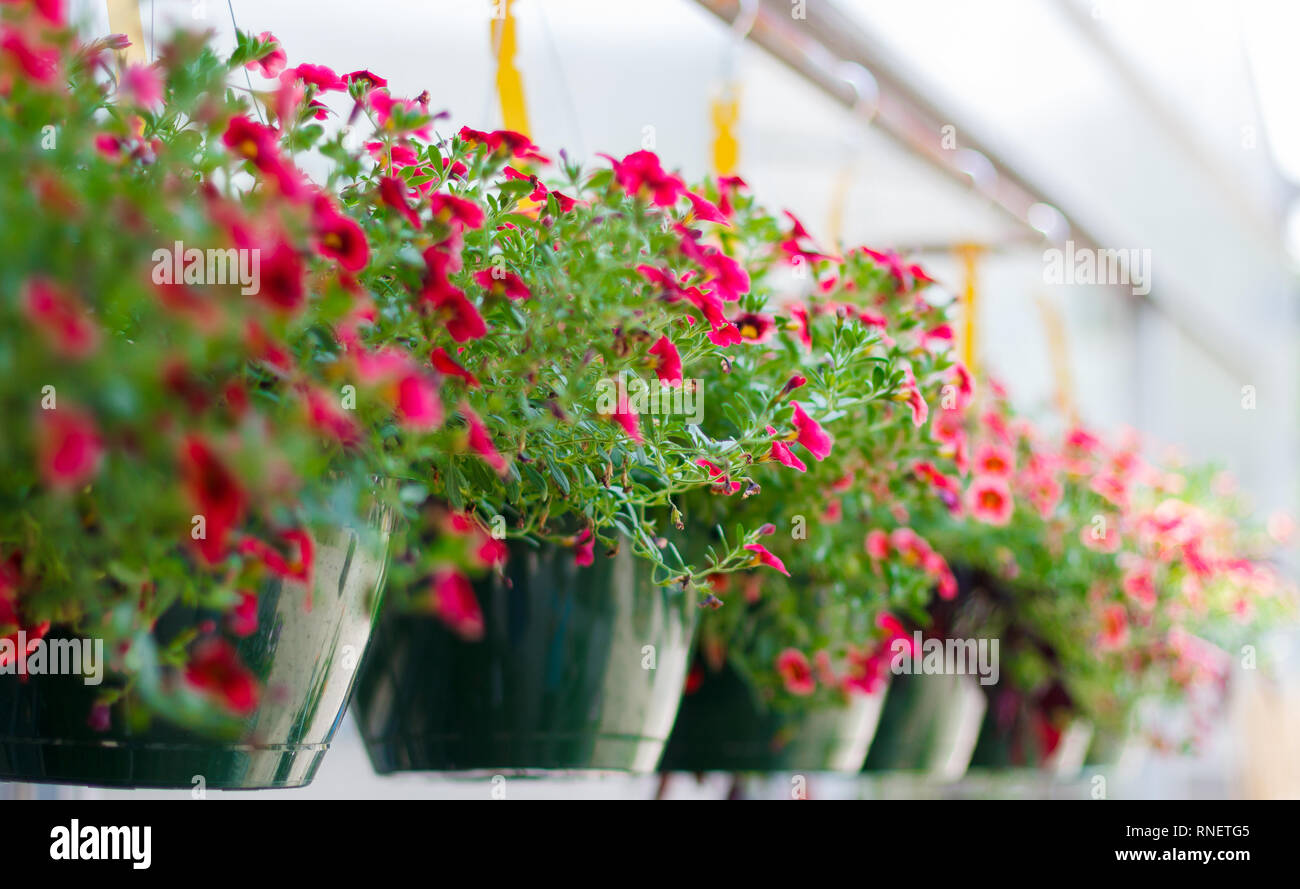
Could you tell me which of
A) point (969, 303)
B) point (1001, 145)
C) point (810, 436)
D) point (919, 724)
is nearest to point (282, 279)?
point (810, 436)

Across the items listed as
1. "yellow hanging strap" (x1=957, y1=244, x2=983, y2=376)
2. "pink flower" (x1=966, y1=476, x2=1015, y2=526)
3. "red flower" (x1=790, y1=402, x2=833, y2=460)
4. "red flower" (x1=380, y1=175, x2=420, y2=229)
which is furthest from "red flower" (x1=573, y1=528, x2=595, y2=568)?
"yellow hanging strap" (x1=957, y1=244, x2=983, y2=376)

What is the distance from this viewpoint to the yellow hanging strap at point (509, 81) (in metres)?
1.09

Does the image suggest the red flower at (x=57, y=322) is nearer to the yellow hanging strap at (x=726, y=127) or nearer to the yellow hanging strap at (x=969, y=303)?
the yellow hanging strap at (x=726, y=127)

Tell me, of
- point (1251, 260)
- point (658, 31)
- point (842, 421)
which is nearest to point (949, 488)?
point (842, 421)

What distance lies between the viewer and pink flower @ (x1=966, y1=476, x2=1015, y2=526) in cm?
133

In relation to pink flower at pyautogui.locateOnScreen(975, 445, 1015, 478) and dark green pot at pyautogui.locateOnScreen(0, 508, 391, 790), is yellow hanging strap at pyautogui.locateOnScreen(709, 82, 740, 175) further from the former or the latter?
dark green pot at pyautogui.locateOnScreen(0, 508, 391, 790)

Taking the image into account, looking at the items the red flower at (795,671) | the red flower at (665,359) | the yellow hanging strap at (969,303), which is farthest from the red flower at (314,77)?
the yellow hanging strap at (969,303)

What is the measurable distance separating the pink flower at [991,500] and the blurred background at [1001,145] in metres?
0.27

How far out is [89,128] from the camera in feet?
1.53

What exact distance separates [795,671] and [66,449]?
85cm

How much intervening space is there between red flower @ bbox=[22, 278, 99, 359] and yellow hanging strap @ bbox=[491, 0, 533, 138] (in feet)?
2.58

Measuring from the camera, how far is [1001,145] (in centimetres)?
205
